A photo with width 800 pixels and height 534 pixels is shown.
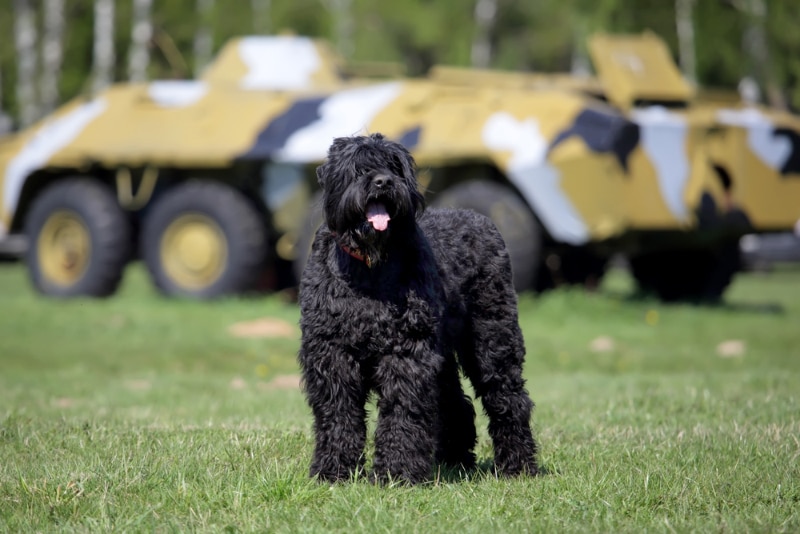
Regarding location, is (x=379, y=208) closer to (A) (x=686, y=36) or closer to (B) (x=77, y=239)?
(B) (x=77, y=239)

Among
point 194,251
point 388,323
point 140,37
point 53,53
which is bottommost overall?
point 194,251

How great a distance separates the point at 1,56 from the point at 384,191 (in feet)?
119

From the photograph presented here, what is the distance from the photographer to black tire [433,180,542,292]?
1500 cm

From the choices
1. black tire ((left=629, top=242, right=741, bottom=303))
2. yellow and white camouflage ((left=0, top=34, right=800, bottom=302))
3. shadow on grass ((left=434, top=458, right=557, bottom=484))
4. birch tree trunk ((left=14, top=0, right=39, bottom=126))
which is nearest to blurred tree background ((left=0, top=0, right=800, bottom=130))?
birch tree trunk ((left=14, top=0, right=39, bottom=126))

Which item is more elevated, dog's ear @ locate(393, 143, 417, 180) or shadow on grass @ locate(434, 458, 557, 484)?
dog's ear @ locate(393, 143, 417, 180)

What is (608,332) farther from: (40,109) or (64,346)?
(40,109)

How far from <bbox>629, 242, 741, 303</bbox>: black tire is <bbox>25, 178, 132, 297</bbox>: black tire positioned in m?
7.43

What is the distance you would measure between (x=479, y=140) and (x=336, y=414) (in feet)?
31.5

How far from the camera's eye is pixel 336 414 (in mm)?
6047

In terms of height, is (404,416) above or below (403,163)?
below

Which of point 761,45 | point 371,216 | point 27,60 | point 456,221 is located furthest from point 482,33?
point 371,216

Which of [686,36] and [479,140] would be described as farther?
[686,36]

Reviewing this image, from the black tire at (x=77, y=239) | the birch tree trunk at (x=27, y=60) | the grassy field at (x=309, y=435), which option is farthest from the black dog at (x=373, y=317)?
the birch tree trunk at (x=27, y=60)

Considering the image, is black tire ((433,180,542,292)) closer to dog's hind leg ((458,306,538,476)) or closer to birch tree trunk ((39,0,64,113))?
dog's hind leg ((458,306,538,476))
